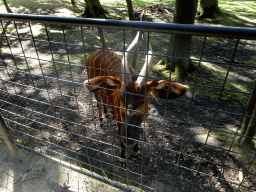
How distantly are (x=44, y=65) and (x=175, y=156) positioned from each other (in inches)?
185

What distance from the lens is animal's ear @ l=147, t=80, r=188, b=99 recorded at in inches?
70.4

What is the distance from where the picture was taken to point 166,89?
83.1 inches

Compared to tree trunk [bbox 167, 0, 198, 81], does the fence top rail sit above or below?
above

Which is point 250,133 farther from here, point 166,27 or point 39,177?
point 39,177

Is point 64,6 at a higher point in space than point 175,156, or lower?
higher

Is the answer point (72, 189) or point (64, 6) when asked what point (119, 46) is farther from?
point (64, 6)

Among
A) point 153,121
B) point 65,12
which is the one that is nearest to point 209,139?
point 153,121

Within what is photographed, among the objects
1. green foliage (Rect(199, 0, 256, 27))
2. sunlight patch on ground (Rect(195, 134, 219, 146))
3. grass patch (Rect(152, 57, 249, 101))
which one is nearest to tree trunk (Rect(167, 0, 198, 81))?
grass patch (Rect(152, 57, 249, 101))

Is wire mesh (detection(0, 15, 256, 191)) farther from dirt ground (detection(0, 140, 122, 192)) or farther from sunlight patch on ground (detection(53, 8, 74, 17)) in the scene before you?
sunlight patch on ground (detection(53, 8, 74, 17))

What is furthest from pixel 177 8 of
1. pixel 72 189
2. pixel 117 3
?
pixel 117 3

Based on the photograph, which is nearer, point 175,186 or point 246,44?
point 175,186

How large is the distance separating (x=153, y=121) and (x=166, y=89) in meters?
1.77

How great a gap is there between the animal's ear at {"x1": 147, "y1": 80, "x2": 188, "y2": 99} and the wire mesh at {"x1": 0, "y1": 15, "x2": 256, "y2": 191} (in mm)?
84

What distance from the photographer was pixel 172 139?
336 centimetres
